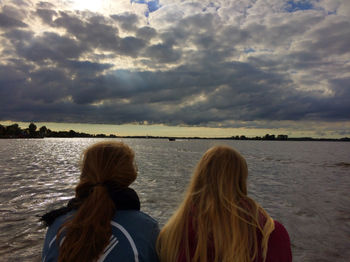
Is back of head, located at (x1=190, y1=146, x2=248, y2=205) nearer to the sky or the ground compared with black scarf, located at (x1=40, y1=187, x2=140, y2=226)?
nearer to the sky

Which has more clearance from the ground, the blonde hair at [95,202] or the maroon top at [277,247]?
the blonde hair at [95,202]

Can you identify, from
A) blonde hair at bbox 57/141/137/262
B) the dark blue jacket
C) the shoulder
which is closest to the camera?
blonde hair at bbox 57/141/137/262

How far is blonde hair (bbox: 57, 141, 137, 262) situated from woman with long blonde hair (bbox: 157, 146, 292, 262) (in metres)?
0.83

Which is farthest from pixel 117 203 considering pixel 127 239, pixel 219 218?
pixel 219 218

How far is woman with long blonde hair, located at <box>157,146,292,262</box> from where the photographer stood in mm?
2723

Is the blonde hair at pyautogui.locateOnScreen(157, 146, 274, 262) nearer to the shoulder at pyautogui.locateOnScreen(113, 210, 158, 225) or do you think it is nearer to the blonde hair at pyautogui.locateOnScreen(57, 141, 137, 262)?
the shoulder at pyautogui.locateOnScreen(113, 210, 158, 225)

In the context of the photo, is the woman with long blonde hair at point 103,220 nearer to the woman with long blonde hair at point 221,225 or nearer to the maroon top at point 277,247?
the woman with long blonde hair at point 221,225

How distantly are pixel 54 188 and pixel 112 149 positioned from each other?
16.5 meters

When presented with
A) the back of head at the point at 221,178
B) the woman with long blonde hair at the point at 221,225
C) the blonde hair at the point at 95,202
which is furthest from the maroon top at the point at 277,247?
the blonde hair at the point at 95,202

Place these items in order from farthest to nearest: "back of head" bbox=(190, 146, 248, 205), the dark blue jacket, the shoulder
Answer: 1. "back of head" bbox=(190, 146, 248, 205)
2. the shoulder
3. the dark blue jacket

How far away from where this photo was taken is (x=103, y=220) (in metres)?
2.63

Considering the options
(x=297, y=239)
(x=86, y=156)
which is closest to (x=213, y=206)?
(x=86, y=156)

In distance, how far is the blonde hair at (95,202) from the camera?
2.54 m

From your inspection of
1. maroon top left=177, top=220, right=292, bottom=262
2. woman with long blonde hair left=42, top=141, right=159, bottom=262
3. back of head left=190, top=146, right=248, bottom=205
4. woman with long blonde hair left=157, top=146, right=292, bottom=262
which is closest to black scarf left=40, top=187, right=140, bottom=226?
woman with long blonde hair left=42, top=141, right=159, bottom=262
